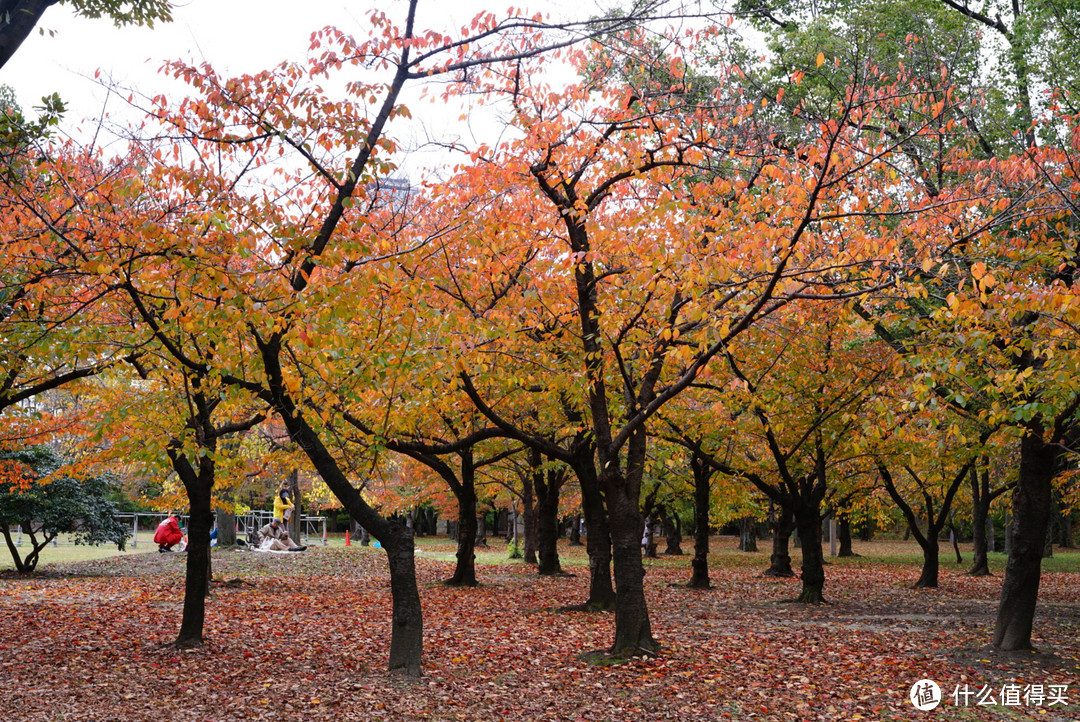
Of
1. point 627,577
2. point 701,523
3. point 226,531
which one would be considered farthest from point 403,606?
point 226,531

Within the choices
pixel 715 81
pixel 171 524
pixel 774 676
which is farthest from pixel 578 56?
pixel 171 524

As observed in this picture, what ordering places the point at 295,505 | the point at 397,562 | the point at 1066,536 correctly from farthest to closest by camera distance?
1. the point at 1066,536
2. the point at 295,505
3. the point at 397,562

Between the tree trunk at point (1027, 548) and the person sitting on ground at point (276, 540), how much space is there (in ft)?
78.2

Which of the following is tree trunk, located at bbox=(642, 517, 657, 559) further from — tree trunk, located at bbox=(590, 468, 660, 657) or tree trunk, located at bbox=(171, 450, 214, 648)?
tree trunk, located at bbox=(171, 450, 214, 648)

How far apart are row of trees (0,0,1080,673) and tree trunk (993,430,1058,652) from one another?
0.11 feet

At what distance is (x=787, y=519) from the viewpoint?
22.6 meters

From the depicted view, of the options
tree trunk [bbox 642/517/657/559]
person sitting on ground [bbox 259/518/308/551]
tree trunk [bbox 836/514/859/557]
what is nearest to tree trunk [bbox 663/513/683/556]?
tree trunk [bbox 642/517/657/559]

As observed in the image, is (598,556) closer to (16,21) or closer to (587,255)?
(587,255)

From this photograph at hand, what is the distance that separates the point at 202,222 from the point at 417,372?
102 inches

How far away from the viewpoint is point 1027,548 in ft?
32.0

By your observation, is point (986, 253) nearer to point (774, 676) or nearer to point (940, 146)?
point (940, 146)

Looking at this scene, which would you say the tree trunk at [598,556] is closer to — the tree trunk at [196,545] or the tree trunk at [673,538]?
the tree trunk at [196,545]

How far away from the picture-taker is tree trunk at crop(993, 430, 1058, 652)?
31.7 ft

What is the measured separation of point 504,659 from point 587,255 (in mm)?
5096
